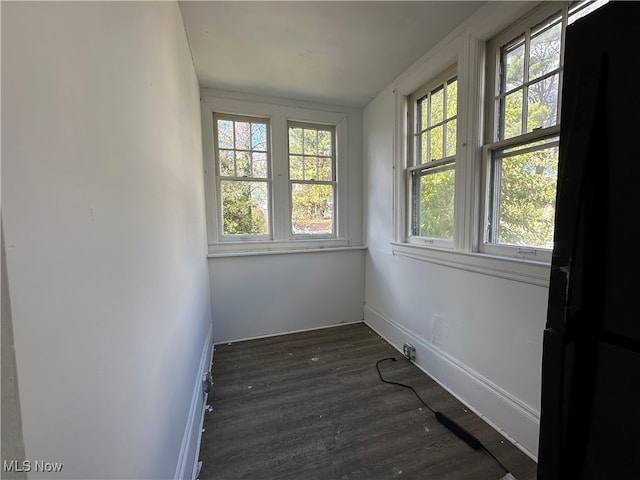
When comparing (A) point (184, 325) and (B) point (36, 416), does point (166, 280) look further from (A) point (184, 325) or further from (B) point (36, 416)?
(B) point (36, 416)

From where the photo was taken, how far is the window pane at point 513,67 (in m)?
1.55

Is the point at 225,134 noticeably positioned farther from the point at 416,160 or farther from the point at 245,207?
the point at 416,160

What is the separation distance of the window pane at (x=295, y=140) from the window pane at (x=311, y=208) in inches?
14.9

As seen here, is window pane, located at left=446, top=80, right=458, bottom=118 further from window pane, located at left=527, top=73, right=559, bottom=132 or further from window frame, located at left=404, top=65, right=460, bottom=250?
window pane, located at left=527, top=73, right=559, bottom=132

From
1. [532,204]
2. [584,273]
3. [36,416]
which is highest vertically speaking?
[532,204]

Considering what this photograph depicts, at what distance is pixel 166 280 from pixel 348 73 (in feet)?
7.45

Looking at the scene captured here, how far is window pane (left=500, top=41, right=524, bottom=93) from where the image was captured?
155 centimetres

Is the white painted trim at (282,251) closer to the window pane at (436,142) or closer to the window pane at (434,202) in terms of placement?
the window pane at (434,202)

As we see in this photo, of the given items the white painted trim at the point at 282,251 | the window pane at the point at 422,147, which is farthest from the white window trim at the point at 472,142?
the white painted trim at the point at 282,251

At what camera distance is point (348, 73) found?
238 centimetres

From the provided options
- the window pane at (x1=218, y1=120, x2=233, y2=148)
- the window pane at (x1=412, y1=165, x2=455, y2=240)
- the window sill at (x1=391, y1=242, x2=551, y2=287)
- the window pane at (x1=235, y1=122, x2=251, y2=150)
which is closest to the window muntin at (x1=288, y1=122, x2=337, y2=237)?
the window pane at (x1=235, y1=122, x2=251, y2=150)

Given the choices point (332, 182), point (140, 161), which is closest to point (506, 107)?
point (332, 182)

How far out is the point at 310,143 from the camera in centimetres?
303

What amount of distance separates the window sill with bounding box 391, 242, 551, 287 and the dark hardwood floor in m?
0.94
